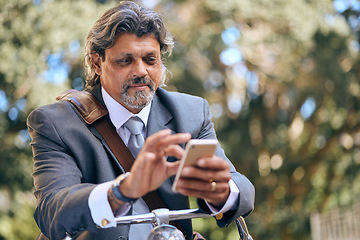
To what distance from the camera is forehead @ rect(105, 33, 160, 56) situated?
2137 mm

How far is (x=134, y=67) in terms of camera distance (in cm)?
214

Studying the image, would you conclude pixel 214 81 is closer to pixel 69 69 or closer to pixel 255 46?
→ pixel 255 46

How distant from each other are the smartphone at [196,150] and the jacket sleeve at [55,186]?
45 centimetres

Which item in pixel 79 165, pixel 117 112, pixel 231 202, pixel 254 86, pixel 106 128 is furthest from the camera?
pixel 254 86

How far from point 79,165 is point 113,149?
156 mm

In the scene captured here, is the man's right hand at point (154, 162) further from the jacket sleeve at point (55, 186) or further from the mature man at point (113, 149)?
the jacket sleeve at point (55, 186)

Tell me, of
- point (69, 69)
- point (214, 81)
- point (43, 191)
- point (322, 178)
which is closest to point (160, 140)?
point (43, 191)

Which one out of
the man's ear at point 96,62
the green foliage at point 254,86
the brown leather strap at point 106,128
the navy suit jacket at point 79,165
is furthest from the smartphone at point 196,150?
the green foliage at point 254,86

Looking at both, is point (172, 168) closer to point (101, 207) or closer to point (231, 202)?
point (101, 207)

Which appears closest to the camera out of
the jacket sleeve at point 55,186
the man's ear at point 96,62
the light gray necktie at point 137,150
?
the jacket sleeve at point 55,186

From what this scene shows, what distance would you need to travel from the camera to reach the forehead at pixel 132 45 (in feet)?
7.01

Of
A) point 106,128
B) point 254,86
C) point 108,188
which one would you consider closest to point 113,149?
Answer: point 106,128

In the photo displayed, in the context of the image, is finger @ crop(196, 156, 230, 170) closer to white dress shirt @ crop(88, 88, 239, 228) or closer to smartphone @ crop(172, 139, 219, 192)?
smartphone @ crop(172, 139, 219, 192)

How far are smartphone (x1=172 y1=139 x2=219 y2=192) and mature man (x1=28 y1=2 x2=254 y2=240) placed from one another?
4cm
